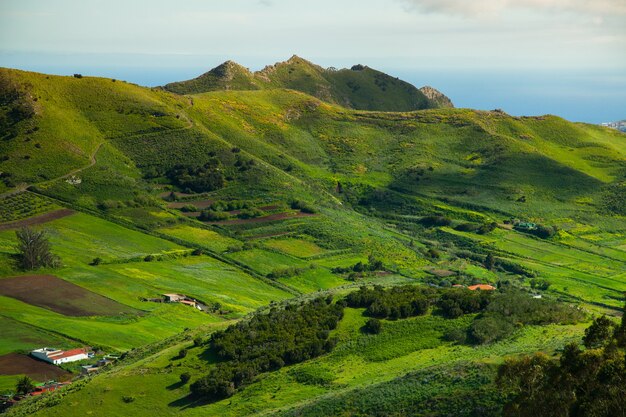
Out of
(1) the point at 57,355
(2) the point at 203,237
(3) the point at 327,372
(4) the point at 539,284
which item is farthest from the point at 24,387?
(4) the point at 539,284

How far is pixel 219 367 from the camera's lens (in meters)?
69.2

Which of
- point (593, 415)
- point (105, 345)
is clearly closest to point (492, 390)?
point (593, 415)

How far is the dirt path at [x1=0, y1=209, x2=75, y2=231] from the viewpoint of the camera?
5238 inches

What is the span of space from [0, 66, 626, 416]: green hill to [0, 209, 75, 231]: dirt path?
647 millimetres

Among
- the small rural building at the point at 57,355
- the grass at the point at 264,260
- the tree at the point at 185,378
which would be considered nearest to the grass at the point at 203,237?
the grass at the point at 264,260

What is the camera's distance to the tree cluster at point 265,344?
219 feet

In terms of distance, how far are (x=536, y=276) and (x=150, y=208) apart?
242ft

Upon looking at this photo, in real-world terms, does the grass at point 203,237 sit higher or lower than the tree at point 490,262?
higher

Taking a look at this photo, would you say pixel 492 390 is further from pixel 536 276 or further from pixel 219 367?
pixel 536 276

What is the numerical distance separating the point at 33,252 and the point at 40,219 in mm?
26174

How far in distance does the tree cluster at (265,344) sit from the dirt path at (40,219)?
7002cm

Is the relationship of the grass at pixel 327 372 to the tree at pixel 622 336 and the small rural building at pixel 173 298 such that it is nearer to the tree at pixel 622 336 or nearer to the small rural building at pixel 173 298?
the tree at pixel 622 336

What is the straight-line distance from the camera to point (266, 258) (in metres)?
138

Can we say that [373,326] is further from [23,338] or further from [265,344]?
[23,338]
